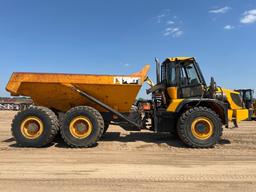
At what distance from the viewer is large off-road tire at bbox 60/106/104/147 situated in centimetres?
901

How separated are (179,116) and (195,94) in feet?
2.77

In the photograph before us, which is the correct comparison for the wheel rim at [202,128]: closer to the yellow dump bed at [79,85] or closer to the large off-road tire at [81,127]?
the yellow dump bed at [79,85]

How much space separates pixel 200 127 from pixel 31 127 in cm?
491

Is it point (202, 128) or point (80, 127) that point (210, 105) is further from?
point (80, 127)

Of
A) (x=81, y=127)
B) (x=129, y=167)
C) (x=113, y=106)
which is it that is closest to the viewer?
(x=129, y=167)

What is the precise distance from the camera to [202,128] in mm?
9180

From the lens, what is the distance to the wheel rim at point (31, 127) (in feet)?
29.9

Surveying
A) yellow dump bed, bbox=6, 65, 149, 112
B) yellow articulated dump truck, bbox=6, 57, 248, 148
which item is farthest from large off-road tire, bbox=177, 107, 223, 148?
yellow dump bed, bbox=6, 65, 149, 112

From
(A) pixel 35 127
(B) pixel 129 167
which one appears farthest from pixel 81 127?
(B) pixel 129 167

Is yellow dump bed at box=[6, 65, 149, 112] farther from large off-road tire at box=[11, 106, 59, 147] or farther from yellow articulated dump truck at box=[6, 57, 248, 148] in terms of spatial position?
large off-road tire at box=[11, 106, 59, 147]

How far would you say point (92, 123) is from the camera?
9039 mm

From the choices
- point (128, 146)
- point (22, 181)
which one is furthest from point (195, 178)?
point (128, 146)

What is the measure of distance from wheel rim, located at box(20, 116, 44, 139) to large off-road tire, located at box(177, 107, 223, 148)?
4.07 meters

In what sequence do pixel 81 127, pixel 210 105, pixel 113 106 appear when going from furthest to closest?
pixel 113 106
pixel 210 105
pixel 81 127
